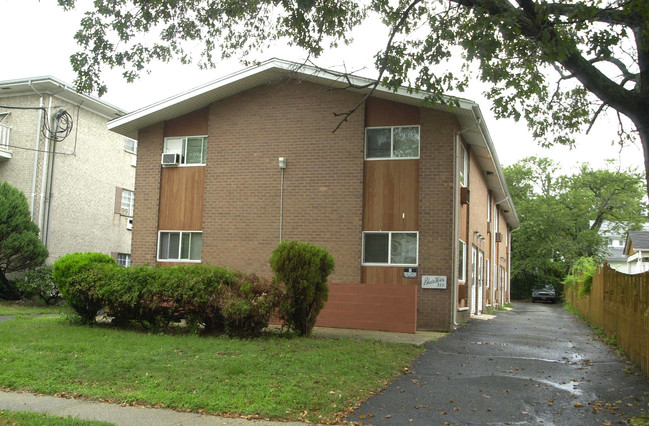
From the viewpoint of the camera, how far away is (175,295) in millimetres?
11195

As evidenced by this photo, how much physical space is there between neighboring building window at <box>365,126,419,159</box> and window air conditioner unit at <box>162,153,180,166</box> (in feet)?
18.6

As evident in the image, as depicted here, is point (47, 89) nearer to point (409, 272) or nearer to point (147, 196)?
point (147, 196)

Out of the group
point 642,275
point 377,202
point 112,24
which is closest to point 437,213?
point 377,202

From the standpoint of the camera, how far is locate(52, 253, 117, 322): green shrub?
1171 centimetres

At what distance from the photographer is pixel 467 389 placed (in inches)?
303

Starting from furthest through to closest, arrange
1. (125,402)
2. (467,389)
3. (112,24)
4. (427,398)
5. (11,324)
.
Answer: (11,324)
(112,24)
(467,389)
(427,398)
(125,402)

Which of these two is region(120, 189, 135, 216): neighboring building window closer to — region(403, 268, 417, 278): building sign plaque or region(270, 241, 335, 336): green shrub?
region(403, 268, 417, 278): building sign plaque

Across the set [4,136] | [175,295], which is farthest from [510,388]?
[4,136]

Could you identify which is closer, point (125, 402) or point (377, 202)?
point (125, 402)

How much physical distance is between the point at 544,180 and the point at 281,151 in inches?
1833

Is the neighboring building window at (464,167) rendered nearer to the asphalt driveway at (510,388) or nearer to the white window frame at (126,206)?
the asphalt driveway at (510,388)

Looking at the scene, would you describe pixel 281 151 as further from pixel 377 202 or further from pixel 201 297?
pixel 201 297

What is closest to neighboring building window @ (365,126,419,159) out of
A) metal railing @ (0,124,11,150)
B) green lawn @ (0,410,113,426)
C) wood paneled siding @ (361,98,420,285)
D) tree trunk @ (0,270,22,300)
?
wood paneled siding @ (361,98,420,285)

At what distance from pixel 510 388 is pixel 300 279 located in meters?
4.53
